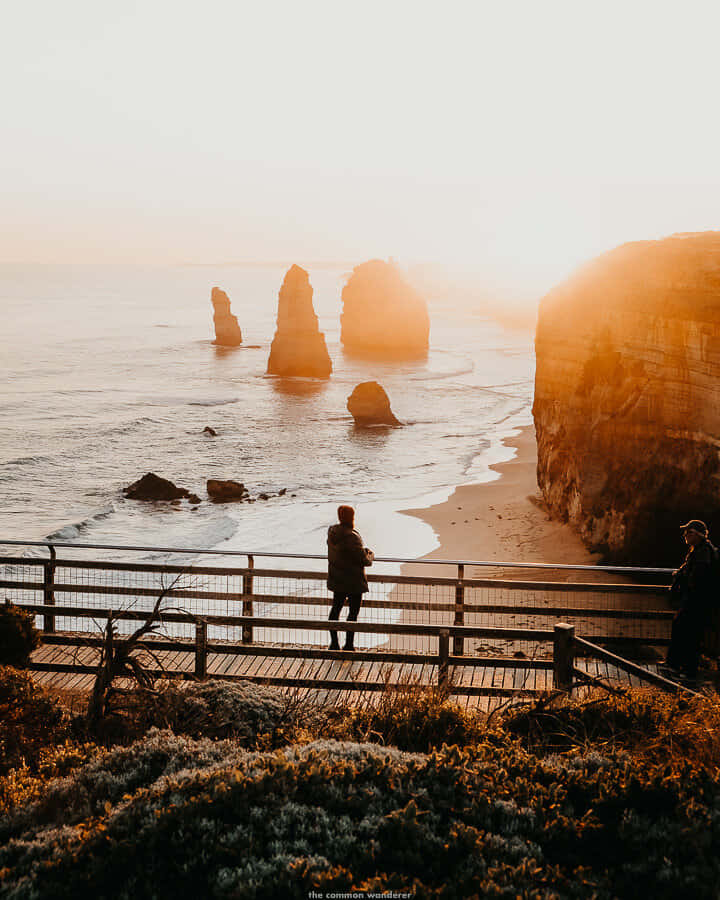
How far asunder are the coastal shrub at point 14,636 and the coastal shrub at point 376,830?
10.7 ft

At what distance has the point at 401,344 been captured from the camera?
5261 inches

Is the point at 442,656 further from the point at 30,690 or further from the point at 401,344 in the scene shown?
the point at 401,344

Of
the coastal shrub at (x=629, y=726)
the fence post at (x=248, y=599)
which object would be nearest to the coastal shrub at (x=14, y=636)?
the fence post at (x=248, y=599)

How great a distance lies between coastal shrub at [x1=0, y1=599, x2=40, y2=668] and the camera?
846cm

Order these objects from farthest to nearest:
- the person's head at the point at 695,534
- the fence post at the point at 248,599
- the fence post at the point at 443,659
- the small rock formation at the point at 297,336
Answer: the small rock formation at the point at 297,336 < the fence post at the point at 248,599 < the person's head at the point at 695,534 < the fence post at the point at 443,659

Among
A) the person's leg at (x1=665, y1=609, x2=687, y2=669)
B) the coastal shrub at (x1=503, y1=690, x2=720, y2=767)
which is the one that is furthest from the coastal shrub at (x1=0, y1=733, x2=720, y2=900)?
the person's leg at (x1=665, y1=609, x2=687, y2=669)

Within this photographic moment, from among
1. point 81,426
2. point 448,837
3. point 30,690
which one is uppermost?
point 448,837

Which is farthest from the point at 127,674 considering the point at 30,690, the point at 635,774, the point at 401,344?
the point at 401,344

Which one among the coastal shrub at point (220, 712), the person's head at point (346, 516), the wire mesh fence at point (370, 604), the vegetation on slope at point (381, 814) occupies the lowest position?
the wire mesh fence at point (370, 604)

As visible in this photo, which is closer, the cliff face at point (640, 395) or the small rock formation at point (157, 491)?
the cliff face at point (640, 395)

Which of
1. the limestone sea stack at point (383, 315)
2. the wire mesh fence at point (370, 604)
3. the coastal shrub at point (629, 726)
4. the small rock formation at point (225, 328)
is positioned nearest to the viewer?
the coastal shrub at point (629, 726)

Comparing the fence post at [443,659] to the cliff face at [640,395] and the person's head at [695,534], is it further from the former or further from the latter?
the cliff face at [640,395]

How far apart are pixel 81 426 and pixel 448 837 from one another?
6547 centimetres

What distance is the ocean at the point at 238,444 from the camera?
32281 millimetres
